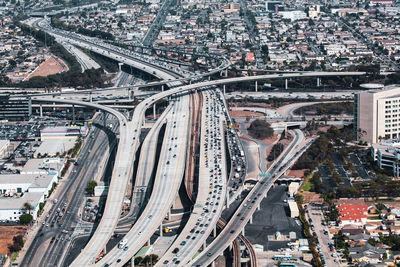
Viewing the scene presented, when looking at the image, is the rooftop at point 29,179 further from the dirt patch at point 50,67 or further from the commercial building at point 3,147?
the dirt patch at point 50,67

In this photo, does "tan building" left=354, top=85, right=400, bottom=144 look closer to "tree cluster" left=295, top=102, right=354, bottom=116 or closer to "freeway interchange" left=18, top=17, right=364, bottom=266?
"freeway interchange" left=18, top=17, right=364, bottom=266

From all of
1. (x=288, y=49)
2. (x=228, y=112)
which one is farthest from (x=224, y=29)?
(x=228, y=112)

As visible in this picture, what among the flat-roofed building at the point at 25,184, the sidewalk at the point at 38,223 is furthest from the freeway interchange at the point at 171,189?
the flat-roofed building at the point at 25,184

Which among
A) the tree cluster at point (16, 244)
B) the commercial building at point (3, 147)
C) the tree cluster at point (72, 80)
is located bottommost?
the tree cluster at point (16, 244)

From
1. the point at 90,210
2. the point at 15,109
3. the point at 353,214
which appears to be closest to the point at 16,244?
the point at 90,210

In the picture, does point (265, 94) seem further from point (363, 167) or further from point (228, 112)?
point (363, 167)

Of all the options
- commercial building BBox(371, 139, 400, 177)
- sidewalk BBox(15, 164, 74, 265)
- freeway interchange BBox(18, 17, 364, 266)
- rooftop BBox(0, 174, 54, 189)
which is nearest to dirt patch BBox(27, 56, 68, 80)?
freeway interchange BBox(18, 17, 364, 266)
